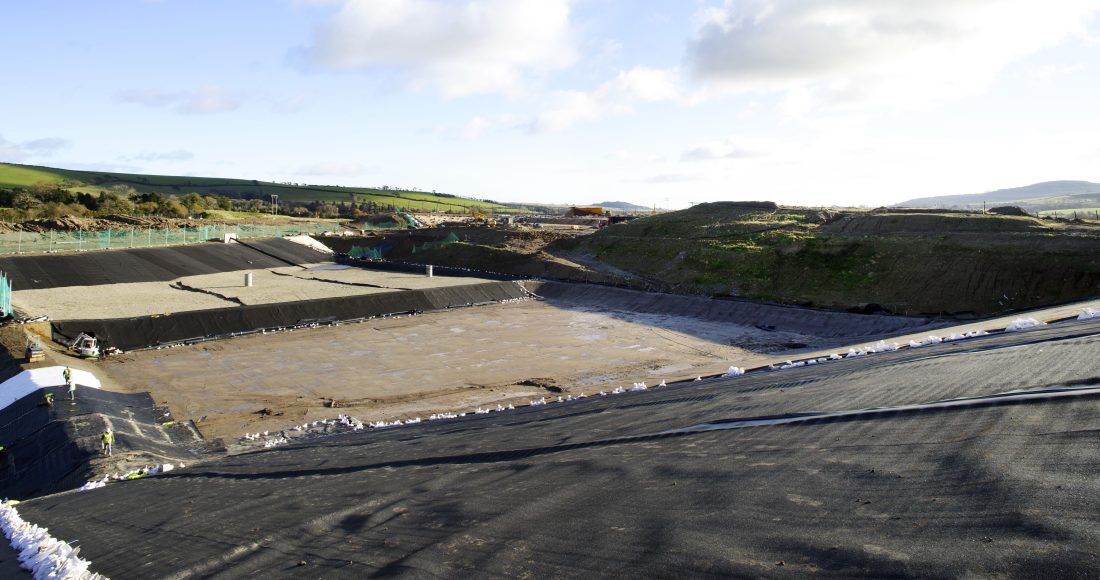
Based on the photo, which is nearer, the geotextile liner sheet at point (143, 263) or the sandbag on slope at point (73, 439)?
the sandbag on slope at point (73, 439)

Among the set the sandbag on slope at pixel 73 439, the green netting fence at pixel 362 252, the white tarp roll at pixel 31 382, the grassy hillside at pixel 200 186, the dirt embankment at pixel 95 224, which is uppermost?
the grassy hillside at pixel 200 186

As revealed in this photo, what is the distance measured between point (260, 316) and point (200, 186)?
368 ft

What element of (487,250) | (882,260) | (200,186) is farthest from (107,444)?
(200,186)

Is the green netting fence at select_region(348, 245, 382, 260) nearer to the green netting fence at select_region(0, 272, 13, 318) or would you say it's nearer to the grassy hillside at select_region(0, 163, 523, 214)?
the green netting fence at select_region(0, 272, 13, 318)

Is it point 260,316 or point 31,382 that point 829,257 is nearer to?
point 260,316

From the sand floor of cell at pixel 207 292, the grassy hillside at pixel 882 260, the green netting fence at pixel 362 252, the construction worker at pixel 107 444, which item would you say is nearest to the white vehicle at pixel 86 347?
the sand floor of cell at pixel 207 292

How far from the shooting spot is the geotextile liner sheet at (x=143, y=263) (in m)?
28.0

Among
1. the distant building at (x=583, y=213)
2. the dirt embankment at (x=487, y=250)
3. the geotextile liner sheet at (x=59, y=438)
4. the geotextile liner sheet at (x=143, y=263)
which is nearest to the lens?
the geotextile liner sheet at (x=59, y=438)

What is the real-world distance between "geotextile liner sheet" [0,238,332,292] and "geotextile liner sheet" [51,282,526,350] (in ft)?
33.8

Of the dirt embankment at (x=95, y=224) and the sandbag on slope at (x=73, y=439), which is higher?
the dirt embankment at (x=95, y=224)

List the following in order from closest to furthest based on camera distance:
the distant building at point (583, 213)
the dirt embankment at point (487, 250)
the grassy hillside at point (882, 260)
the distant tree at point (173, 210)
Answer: the grassy hillside at point (882, 260) → the dirt embankment at point (487, 250) → the distant tree at point (173, 210) → the distant building at point (583, 213)

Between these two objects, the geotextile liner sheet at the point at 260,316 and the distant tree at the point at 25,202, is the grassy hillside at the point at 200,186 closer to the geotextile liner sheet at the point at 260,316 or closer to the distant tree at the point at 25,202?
the distant tree at the point at 25,202

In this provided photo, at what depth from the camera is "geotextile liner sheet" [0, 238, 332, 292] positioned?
91.7ft

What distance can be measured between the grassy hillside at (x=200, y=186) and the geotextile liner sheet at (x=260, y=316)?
269 ft
